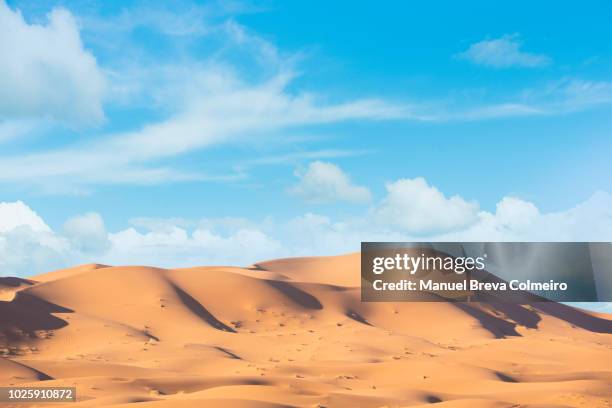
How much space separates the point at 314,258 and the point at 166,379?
40574mm

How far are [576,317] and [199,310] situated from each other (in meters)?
30.6

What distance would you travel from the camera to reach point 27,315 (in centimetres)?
2902

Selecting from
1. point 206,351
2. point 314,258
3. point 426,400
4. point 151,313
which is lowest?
point 426,400

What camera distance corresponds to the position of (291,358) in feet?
84.3

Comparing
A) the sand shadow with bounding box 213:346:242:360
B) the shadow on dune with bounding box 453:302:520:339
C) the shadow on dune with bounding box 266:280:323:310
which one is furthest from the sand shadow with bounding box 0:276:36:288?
the shadow on dune with bounding box 453:302:520:339

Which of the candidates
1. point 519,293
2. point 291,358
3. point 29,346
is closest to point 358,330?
point 291,358

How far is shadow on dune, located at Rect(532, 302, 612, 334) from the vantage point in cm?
4878

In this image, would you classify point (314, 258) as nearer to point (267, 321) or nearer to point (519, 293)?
point (519, 293)

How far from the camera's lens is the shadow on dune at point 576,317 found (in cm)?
4878

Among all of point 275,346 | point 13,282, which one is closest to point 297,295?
point 275,346

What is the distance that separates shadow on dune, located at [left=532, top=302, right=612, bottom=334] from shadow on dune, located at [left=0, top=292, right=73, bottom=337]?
33.3 metres

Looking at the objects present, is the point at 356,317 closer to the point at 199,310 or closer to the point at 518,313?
the point at 199,310

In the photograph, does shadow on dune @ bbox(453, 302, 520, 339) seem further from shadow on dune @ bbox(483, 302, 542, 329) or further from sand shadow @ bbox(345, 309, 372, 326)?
sand shadow @ bbox(345, 309, 372, 326)

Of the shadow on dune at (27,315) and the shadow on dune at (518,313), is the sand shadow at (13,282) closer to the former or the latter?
the shadow on dune at (27,315)
